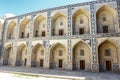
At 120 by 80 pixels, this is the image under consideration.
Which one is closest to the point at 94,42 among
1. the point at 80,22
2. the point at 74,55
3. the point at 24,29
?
the point at 74,55

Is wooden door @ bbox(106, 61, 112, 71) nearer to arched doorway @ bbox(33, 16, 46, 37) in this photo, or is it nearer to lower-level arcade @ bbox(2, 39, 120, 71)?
lower-level arcade @ bbox(2, 39, 120, 71)

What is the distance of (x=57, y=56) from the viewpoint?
16719mm

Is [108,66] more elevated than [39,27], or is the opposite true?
[39,27]

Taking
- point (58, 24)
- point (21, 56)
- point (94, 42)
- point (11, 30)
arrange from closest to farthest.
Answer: point (94, 42), point (58, 24), point (21, 56), point (11, 30)

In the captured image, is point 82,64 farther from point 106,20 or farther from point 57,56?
point 106,20

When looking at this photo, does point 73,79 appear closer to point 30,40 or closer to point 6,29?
point 30,40

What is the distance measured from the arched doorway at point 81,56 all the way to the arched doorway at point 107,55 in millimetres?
1604

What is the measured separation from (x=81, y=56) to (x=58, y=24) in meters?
6.22

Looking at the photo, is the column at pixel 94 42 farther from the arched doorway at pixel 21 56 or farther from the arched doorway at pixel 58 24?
the arched doorway at pixel 21 56

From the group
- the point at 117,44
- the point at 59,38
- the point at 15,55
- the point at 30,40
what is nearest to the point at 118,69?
the point at 117,44

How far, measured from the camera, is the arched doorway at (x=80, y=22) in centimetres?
1574

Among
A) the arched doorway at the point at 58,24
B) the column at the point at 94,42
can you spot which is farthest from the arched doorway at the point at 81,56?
the arched doorway at the point at 58,24

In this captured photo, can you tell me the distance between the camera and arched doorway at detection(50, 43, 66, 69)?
1633 cm

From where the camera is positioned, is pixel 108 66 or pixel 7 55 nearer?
pixel 108 66
